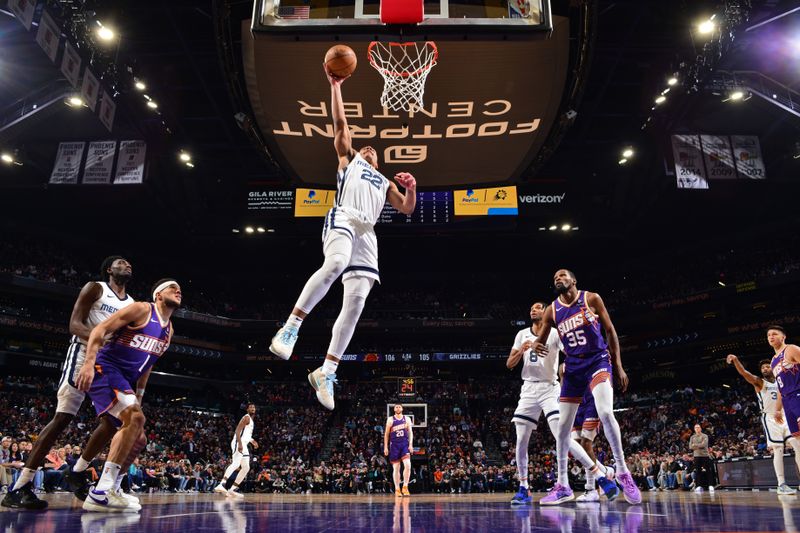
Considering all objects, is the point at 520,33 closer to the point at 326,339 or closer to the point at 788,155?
the point at 788,155

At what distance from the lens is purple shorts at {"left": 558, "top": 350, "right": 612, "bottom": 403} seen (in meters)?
5.90

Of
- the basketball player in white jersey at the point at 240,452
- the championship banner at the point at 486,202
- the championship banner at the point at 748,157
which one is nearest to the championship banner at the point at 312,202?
the championship banner at the point at 486,202

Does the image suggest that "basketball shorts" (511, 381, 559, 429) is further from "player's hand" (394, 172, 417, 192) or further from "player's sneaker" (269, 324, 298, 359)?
"player's sneaker" (269, 324, 298, 359)

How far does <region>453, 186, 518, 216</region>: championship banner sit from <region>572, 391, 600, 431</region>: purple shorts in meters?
14.6

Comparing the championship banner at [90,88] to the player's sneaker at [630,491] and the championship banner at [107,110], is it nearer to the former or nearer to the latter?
the championship banner at [107,110]

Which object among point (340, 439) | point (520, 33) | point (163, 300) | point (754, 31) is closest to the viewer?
point (163, 300)

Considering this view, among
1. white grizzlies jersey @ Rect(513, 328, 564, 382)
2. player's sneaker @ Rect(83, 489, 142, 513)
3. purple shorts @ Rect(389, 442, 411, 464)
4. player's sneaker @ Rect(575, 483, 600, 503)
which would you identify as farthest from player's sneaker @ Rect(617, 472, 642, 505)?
purple shorts @ Rect(389, 442, 411, 464)

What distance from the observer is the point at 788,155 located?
2295 centimetres

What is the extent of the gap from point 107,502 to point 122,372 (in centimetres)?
113

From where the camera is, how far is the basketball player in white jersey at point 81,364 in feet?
17.5

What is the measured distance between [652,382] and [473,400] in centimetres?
1057

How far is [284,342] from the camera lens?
15.6 ft

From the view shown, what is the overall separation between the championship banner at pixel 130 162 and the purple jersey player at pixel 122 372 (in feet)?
57.3

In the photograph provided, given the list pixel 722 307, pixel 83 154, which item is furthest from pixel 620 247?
pixel 83 154
